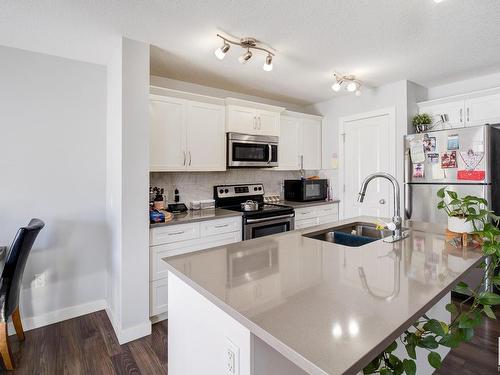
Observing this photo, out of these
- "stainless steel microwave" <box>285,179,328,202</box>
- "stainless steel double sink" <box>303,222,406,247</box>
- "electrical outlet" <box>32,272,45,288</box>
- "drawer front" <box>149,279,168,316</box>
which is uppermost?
"stainless steel microwave" <box>285,179,328,202</box>

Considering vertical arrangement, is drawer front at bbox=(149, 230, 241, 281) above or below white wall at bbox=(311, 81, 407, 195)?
below

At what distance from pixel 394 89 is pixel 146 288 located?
345 centimetres

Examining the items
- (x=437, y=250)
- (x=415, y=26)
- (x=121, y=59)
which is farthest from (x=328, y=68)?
(x=437, y=250)

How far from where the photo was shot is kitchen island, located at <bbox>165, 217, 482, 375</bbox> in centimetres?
70

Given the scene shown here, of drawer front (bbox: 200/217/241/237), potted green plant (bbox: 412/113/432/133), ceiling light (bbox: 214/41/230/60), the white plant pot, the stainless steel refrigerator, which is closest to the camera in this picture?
the white plant pot

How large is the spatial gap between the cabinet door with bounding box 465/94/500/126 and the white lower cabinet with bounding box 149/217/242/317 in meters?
2.91

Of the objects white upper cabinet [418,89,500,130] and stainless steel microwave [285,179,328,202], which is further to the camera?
stainless steel microwave [285,179,328,202]

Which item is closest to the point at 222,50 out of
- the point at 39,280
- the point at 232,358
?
the point at 232,358

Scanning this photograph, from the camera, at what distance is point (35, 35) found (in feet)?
7.10

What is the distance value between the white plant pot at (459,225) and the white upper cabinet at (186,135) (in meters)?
2.22

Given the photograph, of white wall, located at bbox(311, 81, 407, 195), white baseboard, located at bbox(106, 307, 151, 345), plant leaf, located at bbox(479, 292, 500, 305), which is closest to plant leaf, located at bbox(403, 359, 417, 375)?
plant leaf, located at bbox(479, 292, 500, 305)

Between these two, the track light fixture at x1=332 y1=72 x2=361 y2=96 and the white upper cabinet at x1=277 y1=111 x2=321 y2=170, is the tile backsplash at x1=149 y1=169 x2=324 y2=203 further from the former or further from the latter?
the track light fixture at x1=332 y1=72 x2=361 y2=96

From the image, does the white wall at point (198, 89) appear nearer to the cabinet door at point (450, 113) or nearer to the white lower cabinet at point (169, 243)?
the white lower cabinet at point (169, 243)

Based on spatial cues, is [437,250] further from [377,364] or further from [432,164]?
[432,164]
